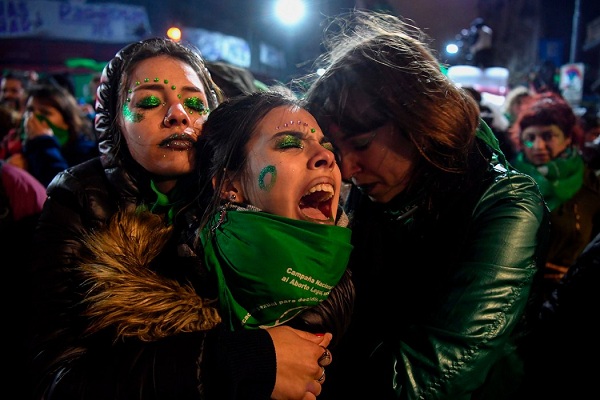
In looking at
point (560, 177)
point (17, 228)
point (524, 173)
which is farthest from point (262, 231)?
point (560, 177)

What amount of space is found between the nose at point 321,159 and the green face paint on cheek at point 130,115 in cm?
79

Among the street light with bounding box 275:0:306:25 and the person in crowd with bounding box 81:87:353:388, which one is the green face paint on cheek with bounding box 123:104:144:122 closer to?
the person in crowd with bounding box 81:87:353:388

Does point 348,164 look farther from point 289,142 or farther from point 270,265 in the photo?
point 270,265

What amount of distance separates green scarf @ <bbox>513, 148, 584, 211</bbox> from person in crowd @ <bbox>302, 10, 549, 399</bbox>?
2.56 metres

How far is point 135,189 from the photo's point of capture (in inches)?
77.9

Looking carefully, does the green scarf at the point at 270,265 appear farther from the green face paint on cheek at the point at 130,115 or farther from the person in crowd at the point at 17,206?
the person in crowd at the point at 17,206

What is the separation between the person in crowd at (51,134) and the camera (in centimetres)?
391

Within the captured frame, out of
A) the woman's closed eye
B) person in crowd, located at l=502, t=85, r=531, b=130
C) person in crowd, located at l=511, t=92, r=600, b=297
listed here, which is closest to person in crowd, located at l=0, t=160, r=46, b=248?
the woman's closed eye

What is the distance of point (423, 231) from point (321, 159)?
0.55 meters

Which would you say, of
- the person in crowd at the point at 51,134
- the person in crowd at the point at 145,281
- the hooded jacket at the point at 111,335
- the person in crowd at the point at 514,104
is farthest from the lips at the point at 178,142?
the person in crowd at the point at 514,104

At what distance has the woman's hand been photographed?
1440 millimetres

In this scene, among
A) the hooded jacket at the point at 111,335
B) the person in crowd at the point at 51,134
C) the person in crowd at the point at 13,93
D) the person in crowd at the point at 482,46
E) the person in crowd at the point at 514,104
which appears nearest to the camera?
the hooded jacket at the point at 111,335

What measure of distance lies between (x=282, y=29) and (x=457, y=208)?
1166 inches

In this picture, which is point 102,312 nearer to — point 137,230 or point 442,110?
point 137,230
